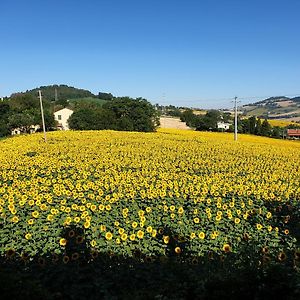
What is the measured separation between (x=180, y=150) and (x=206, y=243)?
53.3 feet

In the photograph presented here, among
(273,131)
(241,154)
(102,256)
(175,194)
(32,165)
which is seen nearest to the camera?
(102,256)

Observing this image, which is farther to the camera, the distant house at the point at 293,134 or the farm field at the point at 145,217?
the distant house at the point at 293,134

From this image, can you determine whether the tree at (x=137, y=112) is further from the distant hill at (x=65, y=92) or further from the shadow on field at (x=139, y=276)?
the distant hill at (x=65, y=92)

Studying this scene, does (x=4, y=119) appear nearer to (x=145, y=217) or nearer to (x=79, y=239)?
(x=145, y=217)

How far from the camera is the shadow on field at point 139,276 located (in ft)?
17.0

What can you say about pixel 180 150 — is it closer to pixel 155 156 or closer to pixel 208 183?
pixel 155 156

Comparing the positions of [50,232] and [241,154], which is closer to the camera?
[50,232]

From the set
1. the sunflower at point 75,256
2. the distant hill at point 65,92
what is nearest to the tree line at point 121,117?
the sunflower at point 75,256

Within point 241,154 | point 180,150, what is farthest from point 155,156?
point 241,154

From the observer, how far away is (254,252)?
7434 mm

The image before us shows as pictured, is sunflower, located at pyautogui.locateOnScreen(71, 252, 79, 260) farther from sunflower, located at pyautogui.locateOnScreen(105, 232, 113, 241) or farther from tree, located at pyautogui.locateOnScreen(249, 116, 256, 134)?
tree, located at pyautogui.locateOnScreen(249, 116, 256, 134)

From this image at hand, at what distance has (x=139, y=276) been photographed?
6.41m

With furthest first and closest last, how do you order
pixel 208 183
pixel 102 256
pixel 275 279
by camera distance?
1. pixel 208 183
2. pixel 102 256
3. pixel 275 279

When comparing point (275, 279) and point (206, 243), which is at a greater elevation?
point (275, 279)
